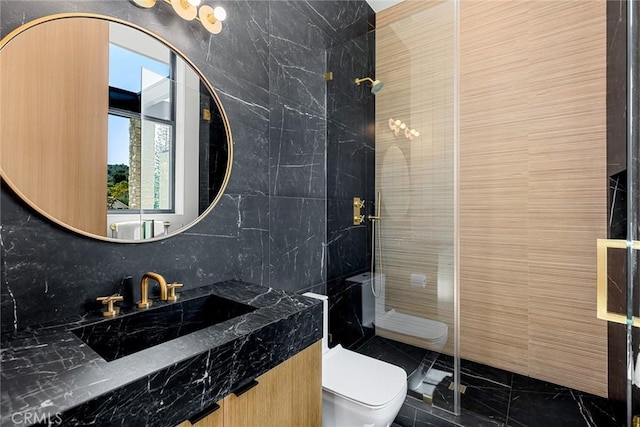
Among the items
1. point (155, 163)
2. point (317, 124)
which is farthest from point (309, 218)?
point (155, 163)

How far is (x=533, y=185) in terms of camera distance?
206cm

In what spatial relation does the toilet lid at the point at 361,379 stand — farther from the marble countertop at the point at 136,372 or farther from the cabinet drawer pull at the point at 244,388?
the cabinet drawer pull at the point at 244,388

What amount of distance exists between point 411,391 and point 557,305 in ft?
3.75

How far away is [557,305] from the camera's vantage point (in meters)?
1.99

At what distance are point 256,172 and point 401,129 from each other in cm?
110

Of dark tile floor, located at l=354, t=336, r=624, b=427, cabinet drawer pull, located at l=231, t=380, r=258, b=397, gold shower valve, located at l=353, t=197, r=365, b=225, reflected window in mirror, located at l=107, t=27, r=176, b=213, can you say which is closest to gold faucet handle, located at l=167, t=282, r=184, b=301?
reflected window in mirror, located at l=107, t=27, r=176, b=213

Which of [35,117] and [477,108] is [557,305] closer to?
[477,108]

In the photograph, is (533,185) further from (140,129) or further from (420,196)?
(140,129)

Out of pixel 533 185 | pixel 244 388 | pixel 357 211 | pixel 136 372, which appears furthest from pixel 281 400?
pixel 533 185

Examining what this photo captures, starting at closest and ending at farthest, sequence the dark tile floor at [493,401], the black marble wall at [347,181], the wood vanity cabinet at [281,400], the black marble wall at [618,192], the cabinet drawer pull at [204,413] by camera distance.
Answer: the cabinet drawer pull at [204,413] → the wood vanity cabinet at [281,400] → the black marble wall at [618,192] → the dark tile floor at [493,401] → the black marble wall at [347,181]

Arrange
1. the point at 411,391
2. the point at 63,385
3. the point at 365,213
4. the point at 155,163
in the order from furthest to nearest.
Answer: the point at 365,213 < the point at 411,391 < the point at 155,163 < the point at 63,385

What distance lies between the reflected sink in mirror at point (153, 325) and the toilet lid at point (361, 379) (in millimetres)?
692

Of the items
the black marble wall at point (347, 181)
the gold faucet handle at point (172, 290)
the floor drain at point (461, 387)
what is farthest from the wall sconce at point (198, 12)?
the floor drain at point (461, 387)

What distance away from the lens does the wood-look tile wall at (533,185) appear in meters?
1.88
